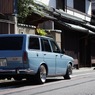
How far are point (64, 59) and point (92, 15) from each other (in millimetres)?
22580

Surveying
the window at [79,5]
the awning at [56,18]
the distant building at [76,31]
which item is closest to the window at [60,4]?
the distant building at [76,31]

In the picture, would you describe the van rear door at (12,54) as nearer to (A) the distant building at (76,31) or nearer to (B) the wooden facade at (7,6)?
(B) the wooden facade at (7,6)

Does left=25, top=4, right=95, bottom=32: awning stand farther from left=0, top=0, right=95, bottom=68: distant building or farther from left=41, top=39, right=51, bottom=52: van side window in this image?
left=41, top=39, right=51, bottom=52: van side window

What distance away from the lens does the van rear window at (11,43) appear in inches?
590

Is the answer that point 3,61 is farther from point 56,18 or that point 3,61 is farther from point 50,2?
point 50,2

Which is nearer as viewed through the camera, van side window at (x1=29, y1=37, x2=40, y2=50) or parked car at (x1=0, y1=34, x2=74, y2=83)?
parked car at (x1=0, y1=34, x2=74, y2=83)

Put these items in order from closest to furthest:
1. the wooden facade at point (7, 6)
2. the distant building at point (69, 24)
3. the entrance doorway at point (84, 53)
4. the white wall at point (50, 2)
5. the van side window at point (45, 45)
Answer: the van side window at point (45, 45), the wooden facade at point (7, 6), the distant building at point (69, 24), the white wall at point (50, 2), the entrance doorway at point (84, 53)

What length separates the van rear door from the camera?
576 inches

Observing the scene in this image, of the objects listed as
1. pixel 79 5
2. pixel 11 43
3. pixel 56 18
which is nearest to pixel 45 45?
pixel 11 43

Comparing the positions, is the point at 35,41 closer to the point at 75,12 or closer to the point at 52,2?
the point at 52,2

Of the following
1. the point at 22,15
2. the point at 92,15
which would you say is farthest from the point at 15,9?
the point at 92,15

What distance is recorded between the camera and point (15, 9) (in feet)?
68.9

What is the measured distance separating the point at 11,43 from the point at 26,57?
0.98 meters

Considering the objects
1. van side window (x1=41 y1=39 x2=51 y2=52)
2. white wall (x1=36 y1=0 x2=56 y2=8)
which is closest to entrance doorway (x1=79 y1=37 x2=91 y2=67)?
white wall (x1=36 y1=0 x2=56 y2=8)
